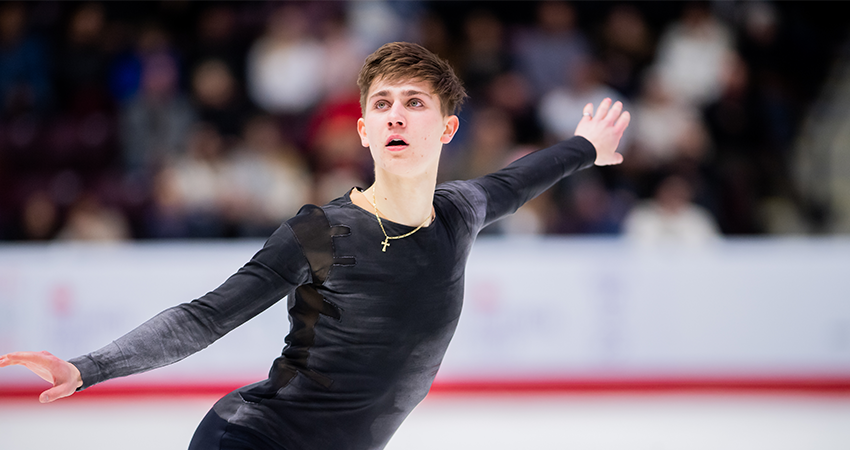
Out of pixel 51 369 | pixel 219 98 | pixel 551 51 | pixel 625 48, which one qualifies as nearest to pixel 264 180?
pixel 219 98

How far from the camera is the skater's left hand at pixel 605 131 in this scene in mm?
3217

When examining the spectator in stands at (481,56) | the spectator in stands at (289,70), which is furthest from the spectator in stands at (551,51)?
the spectator in stands at (289,70)

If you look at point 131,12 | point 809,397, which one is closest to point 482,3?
point 131,12

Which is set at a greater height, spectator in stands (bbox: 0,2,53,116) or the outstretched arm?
spectator in stands (bbox: 0,2,53,116)

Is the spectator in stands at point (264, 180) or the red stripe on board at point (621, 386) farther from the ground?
the spectator in stands at point (264, 180)

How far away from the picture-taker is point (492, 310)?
238 inches

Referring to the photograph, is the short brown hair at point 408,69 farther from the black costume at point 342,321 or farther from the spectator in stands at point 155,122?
the spectator in stands at point 155,122

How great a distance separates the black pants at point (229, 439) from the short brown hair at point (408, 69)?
104cm

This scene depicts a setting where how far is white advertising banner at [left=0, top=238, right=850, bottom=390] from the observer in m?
5.93

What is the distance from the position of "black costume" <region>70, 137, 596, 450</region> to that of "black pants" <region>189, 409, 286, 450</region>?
13 millimetres

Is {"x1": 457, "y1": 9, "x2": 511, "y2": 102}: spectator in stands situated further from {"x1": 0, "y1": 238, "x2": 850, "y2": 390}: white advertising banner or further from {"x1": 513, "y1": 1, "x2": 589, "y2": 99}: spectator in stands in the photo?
{"x1": 0, "y1": 238, "x2": 850, "y2": 390}: white advertising banner

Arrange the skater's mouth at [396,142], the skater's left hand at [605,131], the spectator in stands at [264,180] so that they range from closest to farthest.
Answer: the skater's mouth at [396,142] → the skater's left hand at [605,131] → the spectator in stands at [264,180]

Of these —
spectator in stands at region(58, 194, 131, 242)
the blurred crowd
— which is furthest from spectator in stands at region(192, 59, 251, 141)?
spectator in stands at region(58, 194, 131, 242)

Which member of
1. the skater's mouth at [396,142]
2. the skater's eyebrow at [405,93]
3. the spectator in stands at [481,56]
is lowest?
the skater's mouth at [396,142]
